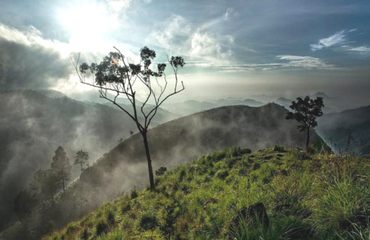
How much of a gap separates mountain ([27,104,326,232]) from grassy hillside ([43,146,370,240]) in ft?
146

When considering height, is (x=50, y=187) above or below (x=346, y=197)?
below

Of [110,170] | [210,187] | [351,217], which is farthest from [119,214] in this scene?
[110,170]

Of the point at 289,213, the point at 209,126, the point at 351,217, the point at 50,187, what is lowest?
the point at 50,187

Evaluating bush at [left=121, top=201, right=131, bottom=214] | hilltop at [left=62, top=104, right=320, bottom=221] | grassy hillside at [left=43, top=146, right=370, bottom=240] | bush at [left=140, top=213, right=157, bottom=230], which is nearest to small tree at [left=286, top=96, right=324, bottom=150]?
hilltop at [left=62, top=104, right=320, bottom=221]

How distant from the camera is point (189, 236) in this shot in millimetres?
5465

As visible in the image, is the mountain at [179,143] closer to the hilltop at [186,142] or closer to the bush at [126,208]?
the hilltop at [186,142]

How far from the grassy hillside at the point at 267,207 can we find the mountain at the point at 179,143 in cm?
4450

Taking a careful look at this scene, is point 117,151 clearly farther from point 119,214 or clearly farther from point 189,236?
point 189,236

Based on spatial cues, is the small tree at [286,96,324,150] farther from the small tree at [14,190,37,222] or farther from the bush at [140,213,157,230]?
the small tree at [14,190,37,222]

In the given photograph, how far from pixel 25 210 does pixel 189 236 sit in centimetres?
9641

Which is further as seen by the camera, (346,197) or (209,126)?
(209,126)

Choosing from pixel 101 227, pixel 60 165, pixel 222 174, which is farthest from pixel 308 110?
pixel 60 165

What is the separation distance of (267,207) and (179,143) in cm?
7689

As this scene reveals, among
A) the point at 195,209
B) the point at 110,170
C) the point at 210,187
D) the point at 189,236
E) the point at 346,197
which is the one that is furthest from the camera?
the point at 110,170
